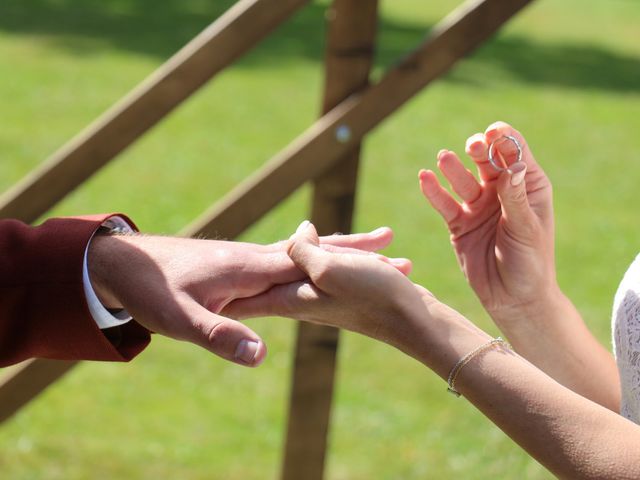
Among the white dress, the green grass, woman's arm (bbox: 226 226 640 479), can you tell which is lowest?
the green grass

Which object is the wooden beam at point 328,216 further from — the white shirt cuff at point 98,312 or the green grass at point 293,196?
the green grass at point 293,196

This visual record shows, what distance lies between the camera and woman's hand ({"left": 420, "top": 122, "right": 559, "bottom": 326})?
2.09 metres

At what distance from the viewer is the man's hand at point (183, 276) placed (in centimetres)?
169

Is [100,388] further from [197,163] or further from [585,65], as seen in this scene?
[585,65]

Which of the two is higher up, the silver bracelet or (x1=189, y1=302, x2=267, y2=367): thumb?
(x1=189, y1=302, x2=267, y2=367): thumb

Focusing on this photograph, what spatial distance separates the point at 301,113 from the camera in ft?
35.5

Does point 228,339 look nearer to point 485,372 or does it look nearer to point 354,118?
point 485,372

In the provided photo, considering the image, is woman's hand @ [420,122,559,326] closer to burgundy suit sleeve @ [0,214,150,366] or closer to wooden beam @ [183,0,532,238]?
wooden beam @ [183,0,532,238]

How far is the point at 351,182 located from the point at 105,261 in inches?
43.8

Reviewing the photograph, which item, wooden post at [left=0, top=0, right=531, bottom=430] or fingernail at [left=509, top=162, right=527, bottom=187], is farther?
wooden post at [left=0, top=0, right=531, bottom=430]

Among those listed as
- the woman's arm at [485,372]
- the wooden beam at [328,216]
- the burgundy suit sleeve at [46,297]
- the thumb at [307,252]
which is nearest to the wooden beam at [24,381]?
the wooden beam at [328,216]

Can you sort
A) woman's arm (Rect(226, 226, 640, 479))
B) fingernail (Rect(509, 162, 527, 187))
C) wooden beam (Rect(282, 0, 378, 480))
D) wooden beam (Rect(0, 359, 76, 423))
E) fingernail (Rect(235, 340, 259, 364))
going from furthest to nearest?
wooden beam (Rect(282, 0, 378, 480)) → wooden beam (Rect(0, 359, 76, 423)) → fingernail (Rect(509, 162, 527, 187)) → woman's arm (Rect(226, 226, 640, 479)) → fingernail (Rect(235, 340, 259, 364))

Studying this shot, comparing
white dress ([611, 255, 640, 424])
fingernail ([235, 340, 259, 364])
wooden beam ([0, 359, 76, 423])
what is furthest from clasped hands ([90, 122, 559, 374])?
wooden beam ([0, 359, 76, 423])

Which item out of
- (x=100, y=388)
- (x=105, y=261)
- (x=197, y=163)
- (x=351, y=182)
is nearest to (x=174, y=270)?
(x=105, y=261)
